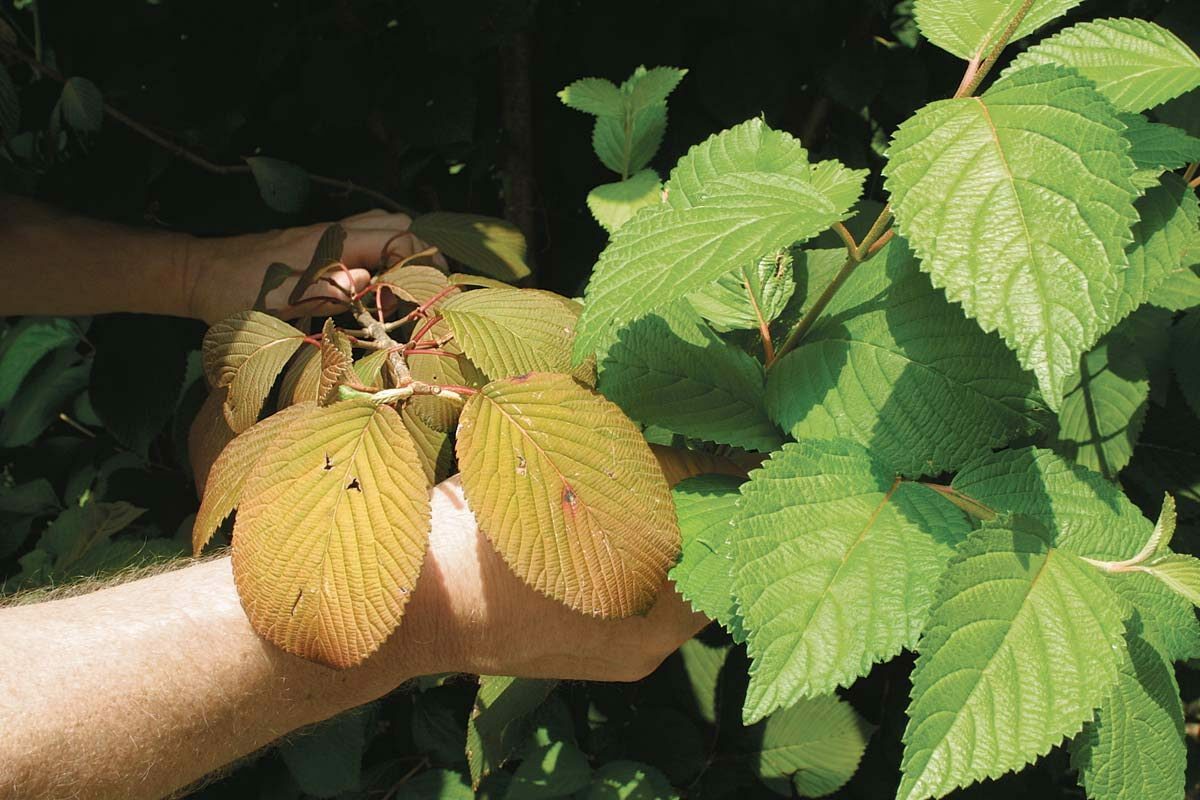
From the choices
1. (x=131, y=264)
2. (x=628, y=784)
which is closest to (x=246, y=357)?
(x=131, y=264)

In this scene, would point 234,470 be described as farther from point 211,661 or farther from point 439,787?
point 439,787

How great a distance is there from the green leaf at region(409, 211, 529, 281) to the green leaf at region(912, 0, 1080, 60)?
1.79ft

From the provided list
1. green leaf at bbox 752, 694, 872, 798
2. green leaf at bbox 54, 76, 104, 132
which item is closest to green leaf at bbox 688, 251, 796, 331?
green leaf at bbox 752, 694, 872, 798

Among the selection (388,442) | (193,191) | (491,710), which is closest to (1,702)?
(388,442)

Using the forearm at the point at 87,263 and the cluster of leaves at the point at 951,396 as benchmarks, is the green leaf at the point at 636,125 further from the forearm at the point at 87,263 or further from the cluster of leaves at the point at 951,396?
the forearm at the point at 87,263

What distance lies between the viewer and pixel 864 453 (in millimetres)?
672

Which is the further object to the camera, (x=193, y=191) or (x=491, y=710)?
(x=193, y=191)

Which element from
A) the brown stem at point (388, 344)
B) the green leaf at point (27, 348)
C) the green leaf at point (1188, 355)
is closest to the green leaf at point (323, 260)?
the brown stem at point (388, 344)

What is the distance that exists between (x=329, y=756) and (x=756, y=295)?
0.96 metres

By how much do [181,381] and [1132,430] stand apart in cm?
134

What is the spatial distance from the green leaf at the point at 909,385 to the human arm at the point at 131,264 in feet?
2.37

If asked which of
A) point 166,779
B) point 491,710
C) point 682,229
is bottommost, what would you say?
point 491,710

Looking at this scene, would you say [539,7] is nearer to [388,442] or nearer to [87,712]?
[388,442]

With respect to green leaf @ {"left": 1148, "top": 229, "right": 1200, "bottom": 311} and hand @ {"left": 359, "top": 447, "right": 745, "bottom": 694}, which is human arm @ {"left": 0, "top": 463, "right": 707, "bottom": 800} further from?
green leaf @ {"left": 1148, "top": 229, "right": 1200, "bottom": 311}
